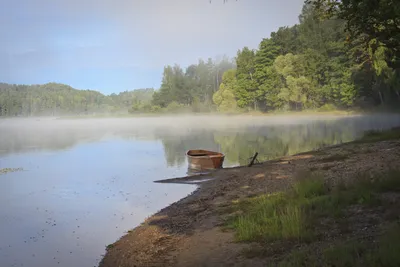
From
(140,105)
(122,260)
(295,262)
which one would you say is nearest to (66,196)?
(122,260)

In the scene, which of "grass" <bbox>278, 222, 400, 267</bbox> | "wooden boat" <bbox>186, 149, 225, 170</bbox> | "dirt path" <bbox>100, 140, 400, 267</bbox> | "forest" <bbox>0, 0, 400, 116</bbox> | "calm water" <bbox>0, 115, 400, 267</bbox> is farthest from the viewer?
"forest" <bbox>0, 0, 400, 116</bbox>

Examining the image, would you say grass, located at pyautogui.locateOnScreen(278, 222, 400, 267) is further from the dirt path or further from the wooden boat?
the wooden boat

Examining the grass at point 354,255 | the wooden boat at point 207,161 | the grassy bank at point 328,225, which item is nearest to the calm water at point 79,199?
the wooden boat at point 207,161

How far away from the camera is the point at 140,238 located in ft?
33.3

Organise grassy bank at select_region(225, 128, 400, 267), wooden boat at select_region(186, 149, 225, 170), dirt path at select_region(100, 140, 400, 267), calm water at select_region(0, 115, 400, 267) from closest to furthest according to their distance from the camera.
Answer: grassy bank at select_region(225, 128, 400, 267), dirt path at select_region(100, 140, 400, 267), calm water at select_region(0, 115, 400, 267), wooden boat at select_region(186, 149, 225, 170)

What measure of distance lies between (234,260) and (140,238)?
4059 millimetres

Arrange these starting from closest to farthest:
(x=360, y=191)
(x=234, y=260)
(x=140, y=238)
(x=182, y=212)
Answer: (x=234, y=260) < (x=360, y=191) < (x=140, y=238) < (x=182, y=212)

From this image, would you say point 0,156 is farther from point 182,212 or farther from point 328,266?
point 328,266

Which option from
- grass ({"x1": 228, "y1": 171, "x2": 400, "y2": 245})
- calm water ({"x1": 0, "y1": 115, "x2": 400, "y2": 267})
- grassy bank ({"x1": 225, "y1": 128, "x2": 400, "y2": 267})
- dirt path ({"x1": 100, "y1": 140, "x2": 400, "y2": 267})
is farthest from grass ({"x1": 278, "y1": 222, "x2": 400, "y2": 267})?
calm water ({"x1": 0, "y1": 115, "x2": 400, "y2": 267})

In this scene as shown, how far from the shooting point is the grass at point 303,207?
7.20 meters

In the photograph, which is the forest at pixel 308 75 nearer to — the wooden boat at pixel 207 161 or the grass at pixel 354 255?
the wooden boat at pixel 207 161

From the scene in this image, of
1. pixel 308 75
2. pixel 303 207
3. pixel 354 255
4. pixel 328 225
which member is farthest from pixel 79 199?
pixel 308 75

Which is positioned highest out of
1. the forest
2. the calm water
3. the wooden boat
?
the forest

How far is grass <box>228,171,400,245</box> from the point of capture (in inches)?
283
